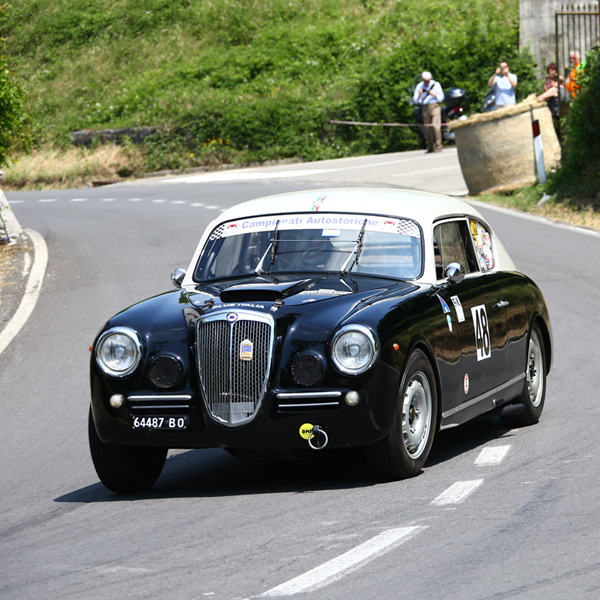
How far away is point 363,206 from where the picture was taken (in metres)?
8.41

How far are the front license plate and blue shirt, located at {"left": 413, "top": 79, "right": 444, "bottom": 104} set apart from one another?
2615cm

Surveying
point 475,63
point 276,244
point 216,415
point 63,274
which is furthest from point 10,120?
point 475,63

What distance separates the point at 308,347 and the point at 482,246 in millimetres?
2640

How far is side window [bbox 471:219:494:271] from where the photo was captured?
→ 8.93 metres

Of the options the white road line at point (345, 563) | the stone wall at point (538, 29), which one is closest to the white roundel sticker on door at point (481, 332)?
the white road line at point (345, 563)

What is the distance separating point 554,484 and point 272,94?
3456 centimetres

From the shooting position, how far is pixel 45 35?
53.0 metres

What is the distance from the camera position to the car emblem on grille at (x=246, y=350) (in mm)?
6898

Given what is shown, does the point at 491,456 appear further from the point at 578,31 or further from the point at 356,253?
the point at 578,31

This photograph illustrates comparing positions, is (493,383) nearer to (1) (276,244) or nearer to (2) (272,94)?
(1) (276,244)

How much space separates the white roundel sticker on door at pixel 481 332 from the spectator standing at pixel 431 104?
24434 millimetres

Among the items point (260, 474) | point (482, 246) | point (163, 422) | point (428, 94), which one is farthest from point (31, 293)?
point (428, 94)

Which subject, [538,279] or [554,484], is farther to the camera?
[538,279]

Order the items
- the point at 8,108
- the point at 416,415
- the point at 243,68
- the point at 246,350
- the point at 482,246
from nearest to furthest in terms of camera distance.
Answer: the point at 246,350 < the point at 416,415 < the point at 482,246 < the point at 8,108 < the point at 243,68
